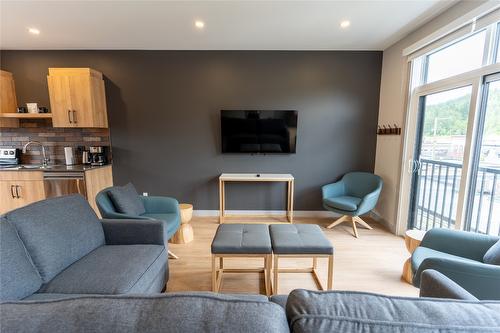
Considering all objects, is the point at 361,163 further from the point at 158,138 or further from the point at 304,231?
the point at 158,138

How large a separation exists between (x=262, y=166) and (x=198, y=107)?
144 cm

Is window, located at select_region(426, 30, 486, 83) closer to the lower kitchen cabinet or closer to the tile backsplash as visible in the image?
the tile backsplash

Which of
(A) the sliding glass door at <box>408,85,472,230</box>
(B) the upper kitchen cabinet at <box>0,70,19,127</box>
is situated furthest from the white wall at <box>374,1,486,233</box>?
(B) the upper kitchen cabinet at <box>0,70,19,127</box>

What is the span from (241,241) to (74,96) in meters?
3.31

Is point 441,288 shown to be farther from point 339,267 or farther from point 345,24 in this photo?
point 345,24

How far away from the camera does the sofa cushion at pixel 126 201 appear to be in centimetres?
221

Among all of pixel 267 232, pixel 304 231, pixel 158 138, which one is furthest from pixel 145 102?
pixel 304 231

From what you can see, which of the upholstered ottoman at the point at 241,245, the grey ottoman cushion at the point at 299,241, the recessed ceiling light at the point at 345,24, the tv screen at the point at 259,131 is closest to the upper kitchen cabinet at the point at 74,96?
the tv screen at the point at 259,131

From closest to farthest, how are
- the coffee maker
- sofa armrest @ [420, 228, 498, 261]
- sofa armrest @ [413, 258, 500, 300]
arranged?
sofa armrest @ [413, 258, 500, 300]
sofa armrest @ [420, 228, 498, 261]
the coffee maker

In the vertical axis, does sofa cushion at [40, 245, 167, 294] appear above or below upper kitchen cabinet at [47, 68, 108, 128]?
below

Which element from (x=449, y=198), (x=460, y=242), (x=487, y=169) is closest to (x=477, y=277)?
(x=460, y=242)

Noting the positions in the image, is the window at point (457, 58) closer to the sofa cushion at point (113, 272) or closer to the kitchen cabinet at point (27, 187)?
the sofa cushion at point (113, 272)

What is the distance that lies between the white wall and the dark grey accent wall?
0.50 feet

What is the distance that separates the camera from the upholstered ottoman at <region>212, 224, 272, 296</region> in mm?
1805
